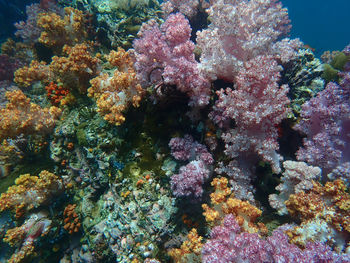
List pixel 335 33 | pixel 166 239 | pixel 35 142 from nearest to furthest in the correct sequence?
pixel 166 239 < pixel 35 142 < pixel 335 33

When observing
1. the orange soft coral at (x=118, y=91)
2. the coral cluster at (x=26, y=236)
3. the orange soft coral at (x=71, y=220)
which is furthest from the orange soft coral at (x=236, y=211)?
the coral cluster at (x=26, y=236)

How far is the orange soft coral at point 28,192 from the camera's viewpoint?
15.5 ft

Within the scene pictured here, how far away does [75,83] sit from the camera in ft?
17.9

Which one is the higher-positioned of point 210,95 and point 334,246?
point 210,95

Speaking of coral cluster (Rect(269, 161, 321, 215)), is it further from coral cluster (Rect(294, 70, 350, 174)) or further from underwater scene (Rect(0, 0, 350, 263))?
coral cluster (Rect(294, 70, 350, 174))

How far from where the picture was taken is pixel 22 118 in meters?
5.04

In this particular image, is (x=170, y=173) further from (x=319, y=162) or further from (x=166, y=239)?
(x=319, y=162)

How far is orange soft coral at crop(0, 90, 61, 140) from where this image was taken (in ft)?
15.9

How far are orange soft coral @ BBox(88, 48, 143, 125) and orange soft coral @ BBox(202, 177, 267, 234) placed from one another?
2.43m

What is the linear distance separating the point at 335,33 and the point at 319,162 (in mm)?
82942

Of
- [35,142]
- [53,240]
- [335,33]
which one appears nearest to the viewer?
[53,240]

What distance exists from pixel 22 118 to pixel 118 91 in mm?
2883

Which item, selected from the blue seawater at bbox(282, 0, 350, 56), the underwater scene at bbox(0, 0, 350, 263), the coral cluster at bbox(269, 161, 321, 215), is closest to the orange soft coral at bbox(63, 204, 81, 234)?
the underwater scene at bbox(0, 0, 350, 263)

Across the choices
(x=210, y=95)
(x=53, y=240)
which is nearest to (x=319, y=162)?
(x=210, y=95)
